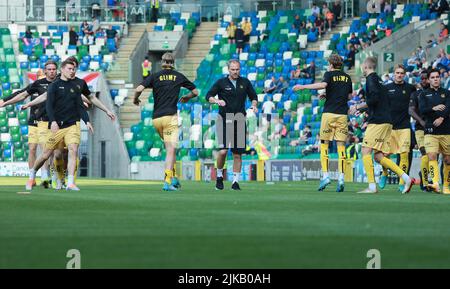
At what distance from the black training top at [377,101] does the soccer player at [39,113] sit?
21.1 ft

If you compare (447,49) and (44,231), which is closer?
(44,231)

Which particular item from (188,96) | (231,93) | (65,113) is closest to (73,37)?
(231,93)

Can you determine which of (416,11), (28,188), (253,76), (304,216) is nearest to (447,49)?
(416,11)

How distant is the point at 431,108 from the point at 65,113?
262 inches

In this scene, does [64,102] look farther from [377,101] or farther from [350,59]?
[350,59]

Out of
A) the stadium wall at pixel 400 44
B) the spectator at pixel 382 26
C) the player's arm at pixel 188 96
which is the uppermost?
the spectator at pixel 382 26

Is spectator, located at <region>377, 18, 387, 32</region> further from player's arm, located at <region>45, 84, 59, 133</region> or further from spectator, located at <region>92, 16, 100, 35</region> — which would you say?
player's arm, located at <region>45, 84, 59, 133</region>

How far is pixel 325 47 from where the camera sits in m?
43.4

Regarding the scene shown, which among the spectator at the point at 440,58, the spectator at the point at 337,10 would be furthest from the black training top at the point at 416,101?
the spectator at the point at 337,10

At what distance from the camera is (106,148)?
42219mm

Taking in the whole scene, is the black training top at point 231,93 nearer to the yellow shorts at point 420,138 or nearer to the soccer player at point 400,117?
the soccer player at point 400,117

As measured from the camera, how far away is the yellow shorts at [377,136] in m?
19.1

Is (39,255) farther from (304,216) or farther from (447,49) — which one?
(447,49)

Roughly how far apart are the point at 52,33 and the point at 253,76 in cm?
1074
